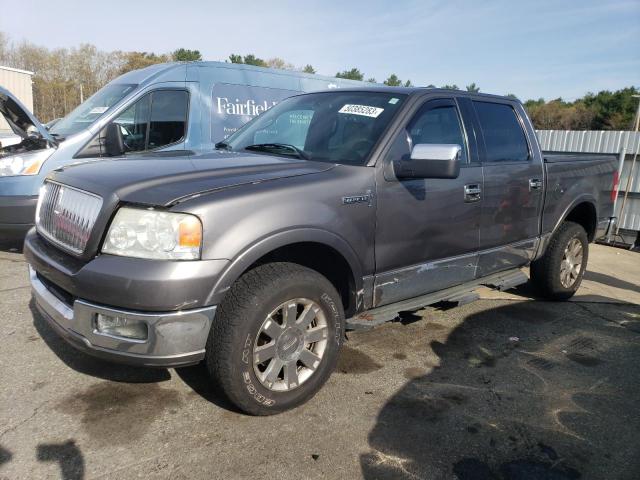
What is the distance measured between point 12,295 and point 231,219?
127 inches

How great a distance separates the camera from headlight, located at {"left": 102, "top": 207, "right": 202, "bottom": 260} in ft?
7.97

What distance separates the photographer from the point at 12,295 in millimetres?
4680

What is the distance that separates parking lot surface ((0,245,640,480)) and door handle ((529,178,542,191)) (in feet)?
4.20

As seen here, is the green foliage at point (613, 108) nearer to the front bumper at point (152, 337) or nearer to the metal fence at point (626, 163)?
the metal fence at point (626, 163)

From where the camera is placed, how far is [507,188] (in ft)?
13.7

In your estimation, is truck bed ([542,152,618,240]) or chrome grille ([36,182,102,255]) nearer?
chrome grille ([36,182,102,255])

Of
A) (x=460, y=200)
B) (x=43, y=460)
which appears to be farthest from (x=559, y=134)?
(x=43, y=460)

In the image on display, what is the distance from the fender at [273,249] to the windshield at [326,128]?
593 mm

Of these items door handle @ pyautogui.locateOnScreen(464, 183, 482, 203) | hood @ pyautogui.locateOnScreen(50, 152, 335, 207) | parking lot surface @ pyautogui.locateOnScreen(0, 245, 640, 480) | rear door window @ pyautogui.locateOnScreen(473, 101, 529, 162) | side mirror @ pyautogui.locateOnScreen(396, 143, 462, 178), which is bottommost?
parking lot surface @ pyautogui.locateOnScreen(0, 245, 640, 480)

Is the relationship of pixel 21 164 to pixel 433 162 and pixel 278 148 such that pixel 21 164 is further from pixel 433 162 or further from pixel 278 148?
pixel 433 162

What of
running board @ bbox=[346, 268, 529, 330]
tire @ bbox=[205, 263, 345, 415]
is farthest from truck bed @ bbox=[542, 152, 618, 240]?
tire @ bbox=[205, 263, 345, 415]

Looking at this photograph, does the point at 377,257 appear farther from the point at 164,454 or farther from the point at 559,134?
the point at 559,134

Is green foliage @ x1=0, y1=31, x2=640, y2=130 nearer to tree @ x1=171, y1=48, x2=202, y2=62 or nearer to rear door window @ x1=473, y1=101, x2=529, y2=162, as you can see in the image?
tree @ x1=171, y1=48, x2=202, y2=62

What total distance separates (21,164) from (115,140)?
1.02 metres
